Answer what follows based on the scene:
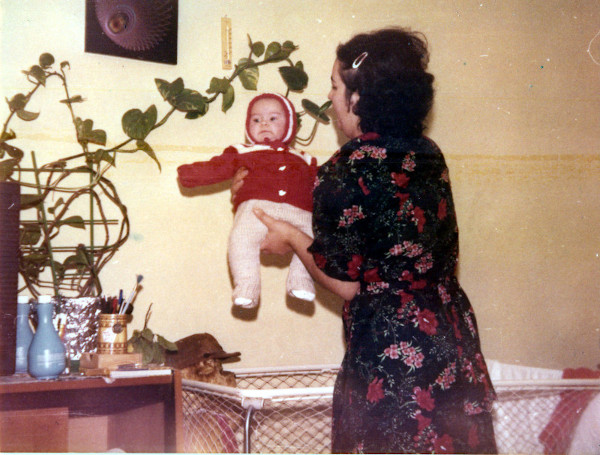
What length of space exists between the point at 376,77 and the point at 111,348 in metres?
0.75

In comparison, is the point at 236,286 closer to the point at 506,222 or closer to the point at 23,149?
the point at 23,149

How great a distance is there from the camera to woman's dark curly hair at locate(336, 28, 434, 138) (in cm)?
111

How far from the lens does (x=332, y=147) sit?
1.48 metres

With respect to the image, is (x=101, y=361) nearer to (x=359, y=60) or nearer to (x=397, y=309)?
(x=397, y=309)

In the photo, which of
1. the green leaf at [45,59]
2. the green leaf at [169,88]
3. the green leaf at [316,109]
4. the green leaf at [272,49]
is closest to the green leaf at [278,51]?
the green leaf at [272,49]

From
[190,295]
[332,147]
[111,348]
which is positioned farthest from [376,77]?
[111,348]

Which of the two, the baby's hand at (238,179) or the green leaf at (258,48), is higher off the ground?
the green leaf at (258,48)

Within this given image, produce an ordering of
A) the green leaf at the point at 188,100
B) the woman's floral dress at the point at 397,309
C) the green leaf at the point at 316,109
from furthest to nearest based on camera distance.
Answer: the green leaf at the point at 316,109 < the green leaf at the point at 188,100 < the woman's floral dress at the point at 397,309

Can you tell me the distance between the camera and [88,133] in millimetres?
1285

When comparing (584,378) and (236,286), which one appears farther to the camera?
(584,378)

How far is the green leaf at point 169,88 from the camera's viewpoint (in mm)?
1315

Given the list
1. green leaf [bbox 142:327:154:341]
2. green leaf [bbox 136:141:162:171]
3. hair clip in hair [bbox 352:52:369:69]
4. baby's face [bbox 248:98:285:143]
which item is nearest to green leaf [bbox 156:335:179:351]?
green leaf [bbox 142:327:154:341]

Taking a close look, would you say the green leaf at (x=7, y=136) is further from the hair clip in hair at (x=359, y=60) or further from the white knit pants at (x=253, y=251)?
the hair clip in hair at (x=359, y=60)

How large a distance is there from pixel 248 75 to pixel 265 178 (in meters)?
0.27
